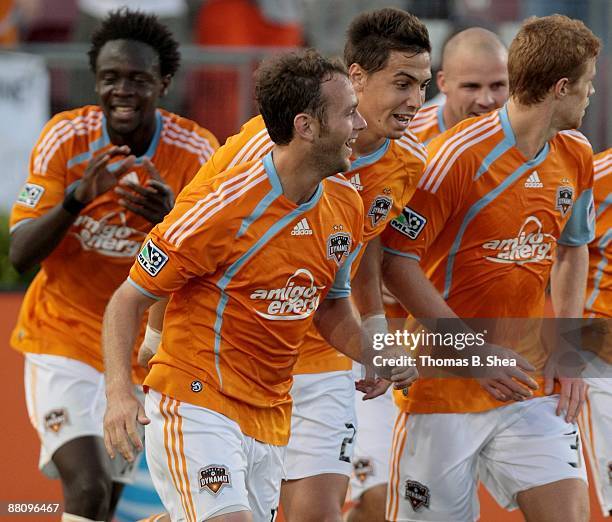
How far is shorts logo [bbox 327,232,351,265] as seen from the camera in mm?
4910

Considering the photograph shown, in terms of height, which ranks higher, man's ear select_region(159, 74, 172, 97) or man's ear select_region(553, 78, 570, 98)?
man's ear select_region(159, 74, 172, 97)

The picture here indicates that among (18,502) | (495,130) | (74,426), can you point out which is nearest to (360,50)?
(495,130)

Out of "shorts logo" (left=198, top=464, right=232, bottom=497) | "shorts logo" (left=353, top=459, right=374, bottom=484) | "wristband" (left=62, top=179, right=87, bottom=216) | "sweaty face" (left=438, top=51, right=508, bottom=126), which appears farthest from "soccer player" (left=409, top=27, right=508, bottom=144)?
"shorts logo" (left=198, top=464, right=232, bottom=497)

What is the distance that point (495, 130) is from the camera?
5.54 m

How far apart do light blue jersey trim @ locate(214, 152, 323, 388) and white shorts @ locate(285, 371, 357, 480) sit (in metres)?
1.13

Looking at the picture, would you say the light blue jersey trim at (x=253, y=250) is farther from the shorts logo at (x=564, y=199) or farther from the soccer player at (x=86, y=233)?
the soccer player at (x=86, y=233)

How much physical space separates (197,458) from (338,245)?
91 centimetres

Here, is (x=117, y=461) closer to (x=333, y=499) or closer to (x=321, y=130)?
(x=333, y=499)

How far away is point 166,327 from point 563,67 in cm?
187

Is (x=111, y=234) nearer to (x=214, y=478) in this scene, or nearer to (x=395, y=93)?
(x=395, y=93)

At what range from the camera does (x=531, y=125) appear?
5500 millimetres

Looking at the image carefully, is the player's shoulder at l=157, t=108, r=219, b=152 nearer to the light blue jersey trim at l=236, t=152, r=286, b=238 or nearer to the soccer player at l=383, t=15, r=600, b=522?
the soccer player at l=383, t=15, r=600, b=522

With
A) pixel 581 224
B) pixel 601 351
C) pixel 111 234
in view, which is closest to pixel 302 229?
pixel 581 224

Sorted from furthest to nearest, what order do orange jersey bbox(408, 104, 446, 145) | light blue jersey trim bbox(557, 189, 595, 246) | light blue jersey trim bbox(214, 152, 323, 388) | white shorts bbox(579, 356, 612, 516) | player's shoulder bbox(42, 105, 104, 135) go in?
orange jersey bbox(408, 104, 446, 145)
player's shoulder bbox(42, 105, 104, 135)
white shorts bbox(579, 356, 612, 516)
light blue jersey trim bbox(557, 189, 595, 246)
light blue jersey trim bbox(214, 152, 323, 388)
